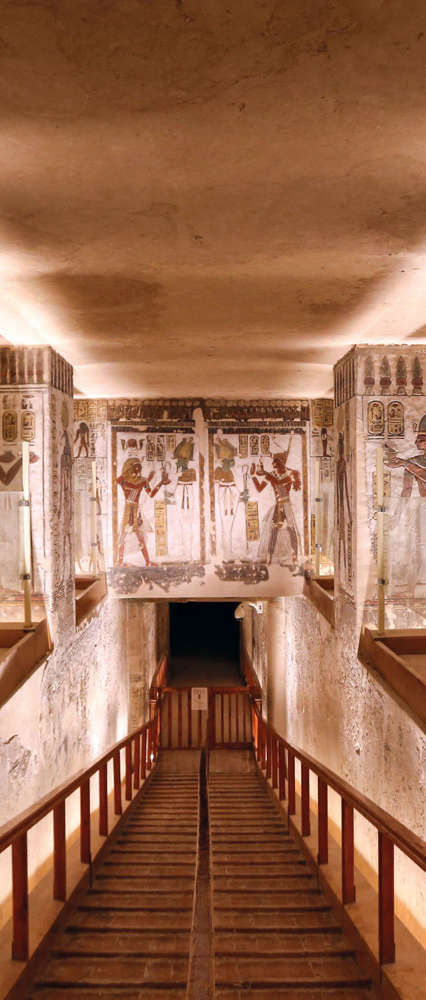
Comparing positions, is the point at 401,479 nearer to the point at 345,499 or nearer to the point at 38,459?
the point at 345,499

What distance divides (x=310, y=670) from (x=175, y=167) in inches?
242

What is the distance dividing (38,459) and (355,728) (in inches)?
131

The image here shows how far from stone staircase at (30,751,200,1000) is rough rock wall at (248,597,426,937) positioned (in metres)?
1.35

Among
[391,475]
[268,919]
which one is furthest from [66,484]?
[268,919]

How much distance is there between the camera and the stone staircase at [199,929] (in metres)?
2.54

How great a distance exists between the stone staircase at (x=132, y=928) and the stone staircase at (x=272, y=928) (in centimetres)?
18

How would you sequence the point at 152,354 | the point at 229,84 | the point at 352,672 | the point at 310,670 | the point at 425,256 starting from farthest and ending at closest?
1. the point at 310,670
2. the point at 152,354
3. the point at 352,672
4. the point at 425,256
5. the point at 229,84

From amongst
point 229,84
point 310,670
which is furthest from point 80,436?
point 229,84

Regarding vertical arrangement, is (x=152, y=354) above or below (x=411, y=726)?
above

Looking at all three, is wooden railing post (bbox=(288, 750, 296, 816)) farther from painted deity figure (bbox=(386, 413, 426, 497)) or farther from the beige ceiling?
the beige ceiling

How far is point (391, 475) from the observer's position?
5.28 meters

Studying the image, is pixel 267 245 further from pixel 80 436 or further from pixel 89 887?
pixel 80 436

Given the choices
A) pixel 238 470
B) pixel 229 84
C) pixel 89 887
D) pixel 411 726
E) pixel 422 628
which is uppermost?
pixel 229 84

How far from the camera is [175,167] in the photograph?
2.52 metres
